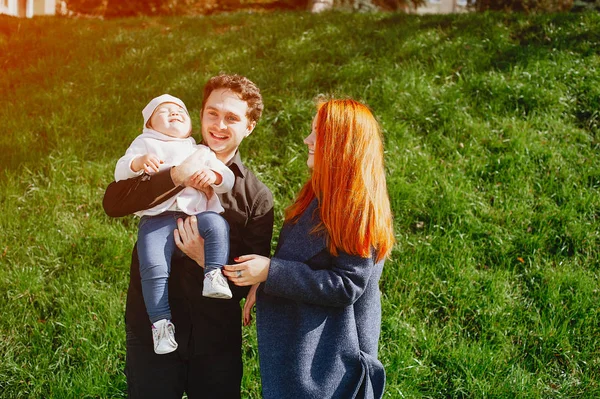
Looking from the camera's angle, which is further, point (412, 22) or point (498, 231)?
point (412, 22)

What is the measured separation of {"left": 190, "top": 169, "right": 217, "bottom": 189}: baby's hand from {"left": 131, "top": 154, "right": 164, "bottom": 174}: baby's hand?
166 mm

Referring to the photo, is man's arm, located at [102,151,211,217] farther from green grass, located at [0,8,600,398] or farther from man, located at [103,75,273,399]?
green grass, located at [0,8,600,398]

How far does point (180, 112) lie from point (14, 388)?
86.4 inches

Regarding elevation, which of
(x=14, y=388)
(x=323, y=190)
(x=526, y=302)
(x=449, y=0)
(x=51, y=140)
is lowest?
(x=14, y=388)

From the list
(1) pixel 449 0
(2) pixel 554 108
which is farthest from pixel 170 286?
(1) pixel 449 0

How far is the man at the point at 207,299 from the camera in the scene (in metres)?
2.52

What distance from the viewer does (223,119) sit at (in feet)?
8.52

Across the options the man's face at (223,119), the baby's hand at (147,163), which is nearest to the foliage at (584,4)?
the man's face at (223,119)

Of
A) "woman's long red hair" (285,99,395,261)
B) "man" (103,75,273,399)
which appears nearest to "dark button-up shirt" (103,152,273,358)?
"man" (103,75,273,399)

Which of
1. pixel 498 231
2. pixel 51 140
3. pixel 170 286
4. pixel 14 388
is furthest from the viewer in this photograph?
pixel 51 140

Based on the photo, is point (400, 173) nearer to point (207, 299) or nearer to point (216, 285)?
point (207, 299)

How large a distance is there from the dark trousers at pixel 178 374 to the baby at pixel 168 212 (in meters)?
0.20

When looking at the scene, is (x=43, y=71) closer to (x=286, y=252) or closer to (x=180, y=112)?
(x=180, y=112)

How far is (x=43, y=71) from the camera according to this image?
6.89 metres
